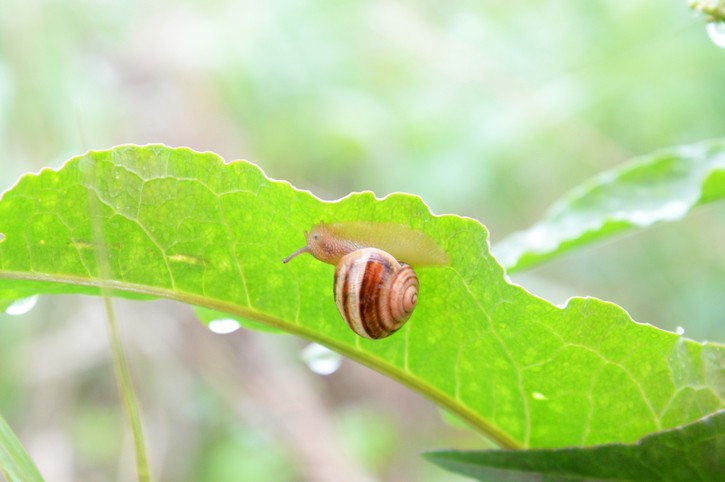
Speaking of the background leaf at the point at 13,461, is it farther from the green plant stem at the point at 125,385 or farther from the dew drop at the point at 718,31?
the dew drop at the point at 718,31

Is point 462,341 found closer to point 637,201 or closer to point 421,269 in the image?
point 421,269

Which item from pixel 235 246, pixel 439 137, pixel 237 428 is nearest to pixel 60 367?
pixel 237 428

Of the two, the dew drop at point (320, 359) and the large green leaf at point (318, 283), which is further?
the dew drop at point (320, 359)

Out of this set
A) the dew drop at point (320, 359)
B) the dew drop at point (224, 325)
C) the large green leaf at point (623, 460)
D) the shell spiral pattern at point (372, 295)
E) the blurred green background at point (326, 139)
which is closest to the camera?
the large green leaf at point (623, 460)

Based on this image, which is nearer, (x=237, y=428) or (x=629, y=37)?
(x=629, y=37)

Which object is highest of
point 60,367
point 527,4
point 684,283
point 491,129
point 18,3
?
point 527,4

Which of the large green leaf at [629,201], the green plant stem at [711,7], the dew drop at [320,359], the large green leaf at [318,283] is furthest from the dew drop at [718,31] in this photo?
the dew drop at [320,359]
